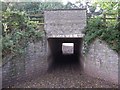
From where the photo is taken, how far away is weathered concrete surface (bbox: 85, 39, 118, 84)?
10.2 meters

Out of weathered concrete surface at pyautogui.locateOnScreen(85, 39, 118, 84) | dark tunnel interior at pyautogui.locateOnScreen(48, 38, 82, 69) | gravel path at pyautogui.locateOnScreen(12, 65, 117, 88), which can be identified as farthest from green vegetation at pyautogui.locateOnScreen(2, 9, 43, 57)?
weathered concrete surface at pyautogui.locateOnScreen(85, 39, 118, 84)

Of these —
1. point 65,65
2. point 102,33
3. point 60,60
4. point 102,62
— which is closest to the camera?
point 102,62

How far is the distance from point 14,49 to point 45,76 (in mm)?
2553

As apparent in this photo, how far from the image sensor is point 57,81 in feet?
34.6

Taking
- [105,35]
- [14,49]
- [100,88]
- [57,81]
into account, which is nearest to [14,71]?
[14,49]

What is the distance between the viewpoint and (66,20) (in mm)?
12109

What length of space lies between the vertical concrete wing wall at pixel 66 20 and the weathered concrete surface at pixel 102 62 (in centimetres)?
143

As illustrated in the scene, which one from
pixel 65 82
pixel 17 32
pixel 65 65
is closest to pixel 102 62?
pixel 65 82

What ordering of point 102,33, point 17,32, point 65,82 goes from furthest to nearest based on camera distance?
1. point 102,33
2. point 17,32
3. point 65,82

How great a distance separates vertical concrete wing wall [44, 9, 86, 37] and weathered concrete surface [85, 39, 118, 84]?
1.43 m

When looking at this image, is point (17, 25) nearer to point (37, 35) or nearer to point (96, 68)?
point (37, 35)

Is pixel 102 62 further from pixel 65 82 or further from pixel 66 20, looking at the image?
pixel 66 20

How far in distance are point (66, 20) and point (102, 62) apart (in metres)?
3.09

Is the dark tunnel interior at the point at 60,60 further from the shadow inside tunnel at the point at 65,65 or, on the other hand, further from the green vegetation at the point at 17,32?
the green vegetation at the point at 17,32
